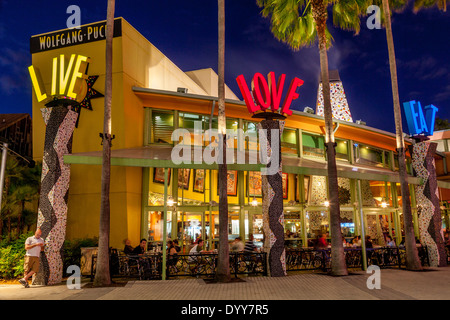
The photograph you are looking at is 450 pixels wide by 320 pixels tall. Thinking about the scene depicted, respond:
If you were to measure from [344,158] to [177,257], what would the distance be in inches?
485

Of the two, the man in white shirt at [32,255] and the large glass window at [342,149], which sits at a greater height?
the large glass window at [342,149]

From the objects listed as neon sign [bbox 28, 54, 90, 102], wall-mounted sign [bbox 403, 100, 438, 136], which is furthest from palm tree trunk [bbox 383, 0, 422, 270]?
neon sign [bbox 28, 54, 90, 102]

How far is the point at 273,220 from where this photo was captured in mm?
12055

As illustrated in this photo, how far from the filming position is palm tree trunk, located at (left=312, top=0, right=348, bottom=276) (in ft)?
39.3

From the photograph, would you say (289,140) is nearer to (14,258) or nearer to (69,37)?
(69,37)

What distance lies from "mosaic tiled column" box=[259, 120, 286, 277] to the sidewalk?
0.54 metres

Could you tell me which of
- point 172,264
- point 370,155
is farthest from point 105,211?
point 370,155

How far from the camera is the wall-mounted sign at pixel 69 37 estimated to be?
635 inches

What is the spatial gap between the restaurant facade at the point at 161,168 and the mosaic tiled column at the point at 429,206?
0.48 m

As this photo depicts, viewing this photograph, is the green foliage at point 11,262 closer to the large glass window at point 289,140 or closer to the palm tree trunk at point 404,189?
the large glass window at point 289,140

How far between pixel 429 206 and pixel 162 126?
1191 cm

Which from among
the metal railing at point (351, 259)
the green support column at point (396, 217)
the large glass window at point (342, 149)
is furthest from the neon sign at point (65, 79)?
the green support column at point (396, 217)

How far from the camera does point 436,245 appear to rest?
1462 cm

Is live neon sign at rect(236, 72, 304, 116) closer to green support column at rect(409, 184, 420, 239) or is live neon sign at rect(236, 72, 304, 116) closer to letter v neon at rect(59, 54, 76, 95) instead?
letter v neon at rect(59, 54, 76, 95)
